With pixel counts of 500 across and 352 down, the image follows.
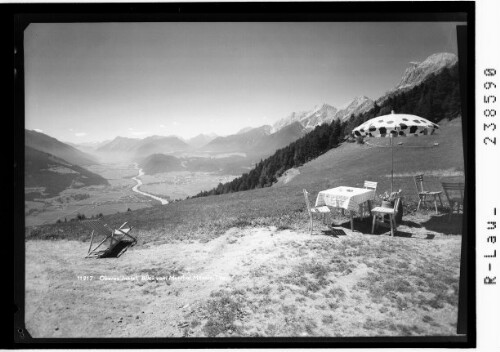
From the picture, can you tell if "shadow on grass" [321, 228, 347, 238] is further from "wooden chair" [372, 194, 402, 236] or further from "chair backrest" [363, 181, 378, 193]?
"chair backrest" [363, 181, 378, 193]

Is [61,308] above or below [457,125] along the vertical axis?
below

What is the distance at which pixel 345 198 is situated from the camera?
5953 mm

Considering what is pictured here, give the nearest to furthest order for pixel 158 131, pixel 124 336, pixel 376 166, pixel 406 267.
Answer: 1. pixel 124 336
2. pixel 406 267
3. pixel 158 131
4. pixel 376 166

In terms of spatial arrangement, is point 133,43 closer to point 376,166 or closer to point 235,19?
point 235,19

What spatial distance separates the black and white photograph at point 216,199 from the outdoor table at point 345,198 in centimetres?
5

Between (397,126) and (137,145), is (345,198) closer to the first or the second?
(397,126)

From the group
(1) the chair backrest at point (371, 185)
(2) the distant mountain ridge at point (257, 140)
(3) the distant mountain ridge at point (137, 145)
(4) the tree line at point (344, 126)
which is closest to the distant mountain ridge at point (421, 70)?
(4) the tree line at point (344, 126)

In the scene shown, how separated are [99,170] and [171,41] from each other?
137 inches

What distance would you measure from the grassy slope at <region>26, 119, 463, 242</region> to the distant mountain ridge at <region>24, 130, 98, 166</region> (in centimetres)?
144

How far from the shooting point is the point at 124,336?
14.4 feet

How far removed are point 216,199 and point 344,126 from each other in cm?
395

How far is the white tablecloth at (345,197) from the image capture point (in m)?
5.92
